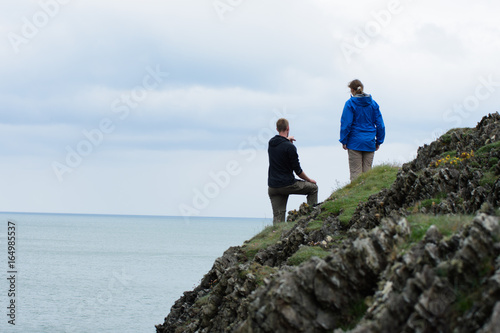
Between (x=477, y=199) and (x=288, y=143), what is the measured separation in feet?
Answer: 29.7

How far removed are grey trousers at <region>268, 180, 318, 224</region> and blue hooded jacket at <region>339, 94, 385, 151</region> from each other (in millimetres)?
2733

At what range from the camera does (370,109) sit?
24141mm

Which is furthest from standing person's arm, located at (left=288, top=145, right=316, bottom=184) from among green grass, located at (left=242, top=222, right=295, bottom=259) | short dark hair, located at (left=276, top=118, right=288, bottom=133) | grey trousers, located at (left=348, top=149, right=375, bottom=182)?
grey trousers, located at (left=348, top=149, right=375, bottom=182)

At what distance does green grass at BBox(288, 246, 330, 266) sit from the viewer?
1525 centimetres

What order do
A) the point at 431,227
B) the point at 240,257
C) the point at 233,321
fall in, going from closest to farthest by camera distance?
the point at 431,227 < the point at 233,321 < the point at 240,257

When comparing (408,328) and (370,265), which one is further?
(370,265)

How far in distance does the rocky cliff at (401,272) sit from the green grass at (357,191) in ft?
6.52

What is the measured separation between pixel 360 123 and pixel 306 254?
9.94 m

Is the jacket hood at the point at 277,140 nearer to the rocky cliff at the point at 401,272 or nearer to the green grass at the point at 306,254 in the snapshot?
the rocky cliff at the point at 401,272

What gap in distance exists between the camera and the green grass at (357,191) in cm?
1994

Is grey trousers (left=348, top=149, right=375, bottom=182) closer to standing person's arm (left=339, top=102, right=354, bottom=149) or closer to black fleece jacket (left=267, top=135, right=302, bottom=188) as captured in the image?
standing person's arm (left=339, top=102, right=354, bottom=149)

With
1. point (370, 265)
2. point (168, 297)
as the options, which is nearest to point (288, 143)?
point (370, 265)

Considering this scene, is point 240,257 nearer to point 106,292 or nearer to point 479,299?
point 479,299

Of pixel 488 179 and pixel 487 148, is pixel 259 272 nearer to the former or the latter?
pixel 488 179
